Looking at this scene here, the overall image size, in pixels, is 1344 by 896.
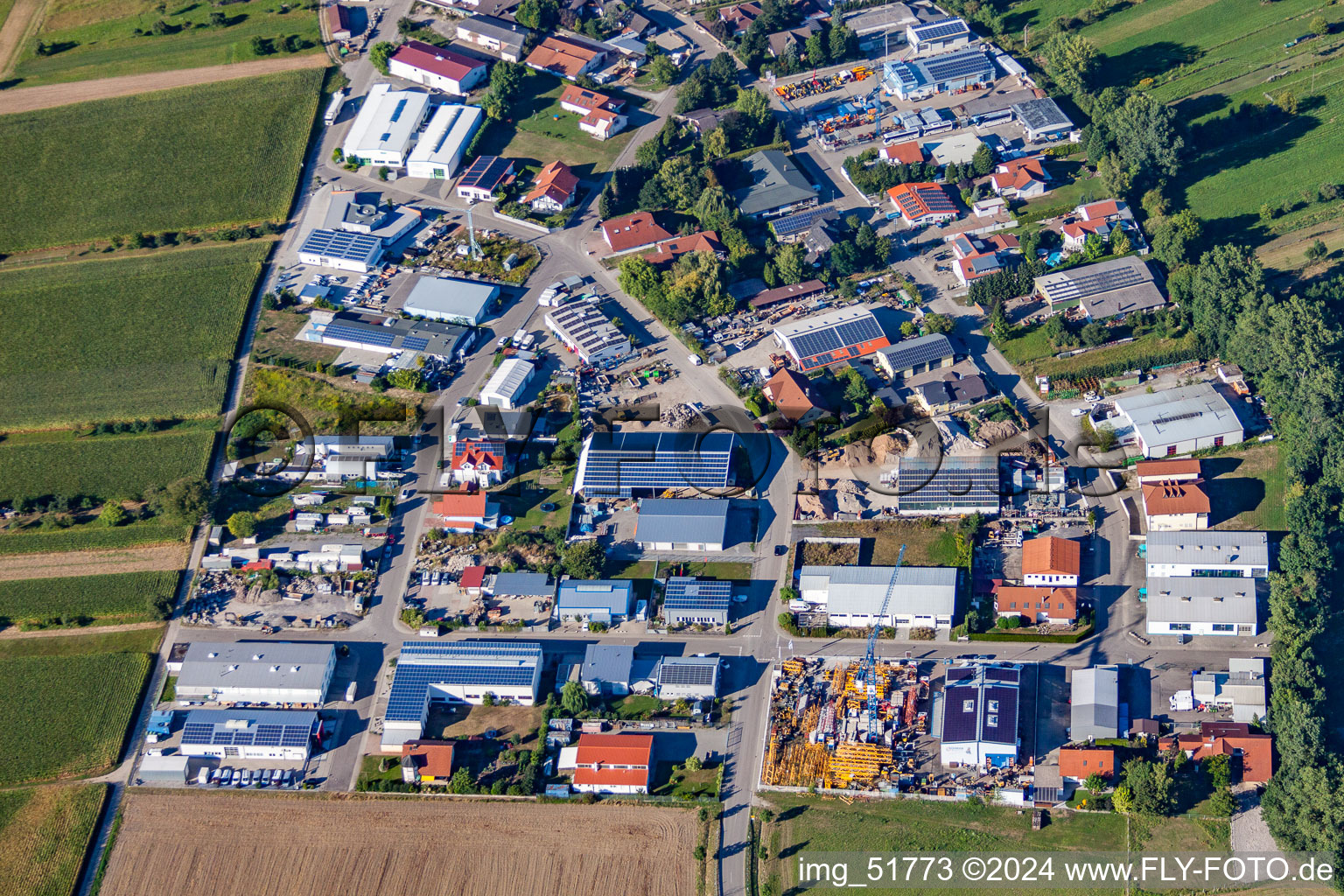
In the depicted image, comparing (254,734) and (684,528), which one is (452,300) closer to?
(684,528)

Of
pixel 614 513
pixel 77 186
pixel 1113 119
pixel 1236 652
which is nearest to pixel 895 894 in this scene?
pixel 1236 652

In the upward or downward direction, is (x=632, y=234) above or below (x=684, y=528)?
above

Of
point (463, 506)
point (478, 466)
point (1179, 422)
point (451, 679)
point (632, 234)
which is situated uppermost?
point (632, 234)

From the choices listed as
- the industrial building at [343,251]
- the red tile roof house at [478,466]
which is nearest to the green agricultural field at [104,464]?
the red tile roof house at [478,466]

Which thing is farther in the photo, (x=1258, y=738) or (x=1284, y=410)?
(x=1284, y=410)

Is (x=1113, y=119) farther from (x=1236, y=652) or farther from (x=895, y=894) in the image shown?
(x=895, y=894)

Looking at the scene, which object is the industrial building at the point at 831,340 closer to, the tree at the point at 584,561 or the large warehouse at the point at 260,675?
the tree at the point at 584,561

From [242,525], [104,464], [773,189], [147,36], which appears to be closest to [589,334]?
[773,189]
